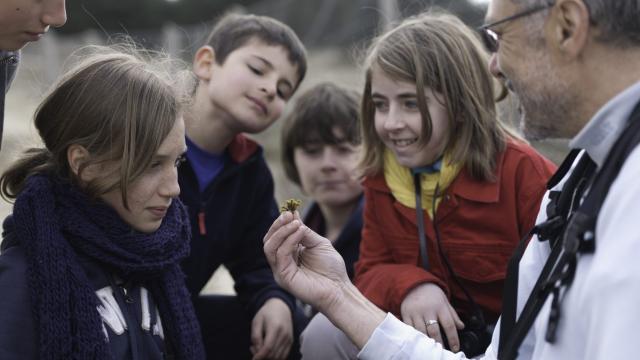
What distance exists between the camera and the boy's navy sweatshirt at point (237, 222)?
326cm

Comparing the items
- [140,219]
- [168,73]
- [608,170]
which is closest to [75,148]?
[140,219]

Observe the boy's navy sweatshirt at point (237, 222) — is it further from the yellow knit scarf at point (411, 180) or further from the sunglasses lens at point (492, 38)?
the sunglasses lens at point (492, 38)

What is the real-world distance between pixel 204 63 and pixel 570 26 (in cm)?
213

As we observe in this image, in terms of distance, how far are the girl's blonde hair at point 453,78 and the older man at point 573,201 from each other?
74 centimetres

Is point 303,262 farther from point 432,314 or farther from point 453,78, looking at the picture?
point 453,78

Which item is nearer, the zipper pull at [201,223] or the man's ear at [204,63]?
the zipper pull at [201,223]

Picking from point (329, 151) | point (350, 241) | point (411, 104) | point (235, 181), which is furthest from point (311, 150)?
point (411, 104)

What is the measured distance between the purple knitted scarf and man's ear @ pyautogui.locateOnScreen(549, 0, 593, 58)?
1.22m

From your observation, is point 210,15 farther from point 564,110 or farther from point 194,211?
point 564,110

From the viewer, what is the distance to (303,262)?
239 centimetres

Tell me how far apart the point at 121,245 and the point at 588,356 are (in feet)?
4.22

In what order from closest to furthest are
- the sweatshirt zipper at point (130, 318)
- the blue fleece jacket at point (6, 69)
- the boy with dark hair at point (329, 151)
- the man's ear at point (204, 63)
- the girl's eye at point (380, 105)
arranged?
the sweatshirt zipper at point (130, 318), the blue fleece jacket at point (6, 69), the girl's eye at point (380, 105), the man's ear at point (204, 63), the boy with dark hair at point (329, 151)

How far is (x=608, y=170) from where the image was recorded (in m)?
1.59

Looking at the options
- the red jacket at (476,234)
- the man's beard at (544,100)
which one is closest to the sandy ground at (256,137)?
the red jacket at (476,234)
